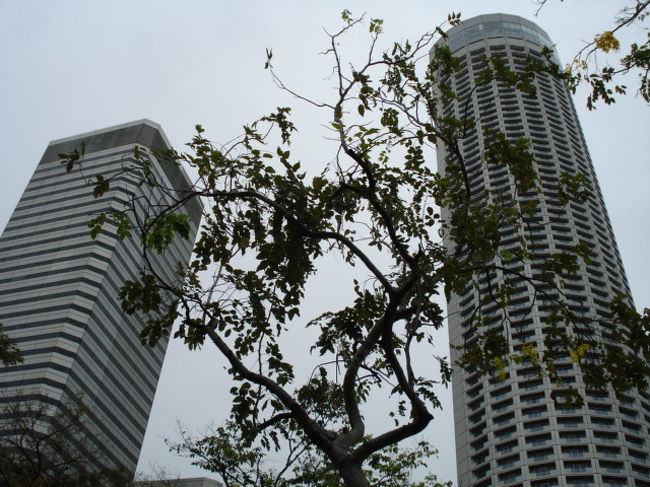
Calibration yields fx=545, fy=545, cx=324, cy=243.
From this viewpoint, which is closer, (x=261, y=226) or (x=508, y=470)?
(x=261, y=226)

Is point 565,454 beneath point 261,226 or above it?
above

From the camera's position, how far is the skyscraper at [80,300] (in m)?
72.3

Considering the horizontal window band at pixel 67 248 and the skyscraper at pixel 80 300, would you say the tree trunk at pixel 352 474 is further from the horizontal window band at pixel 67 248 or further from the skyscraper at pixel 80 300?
the horizontal window band at pixel 67 248

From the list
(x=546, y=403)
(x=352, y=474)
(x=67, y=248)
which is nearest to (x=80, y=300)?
(x=67, y=248)

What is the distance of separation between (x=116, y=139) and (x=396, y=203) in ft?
321

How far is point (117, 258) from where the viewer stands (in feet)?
277

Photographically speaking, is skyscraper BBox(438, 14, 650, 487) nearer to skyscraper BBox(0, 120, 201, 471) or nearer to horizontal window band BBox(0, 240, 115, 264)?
skyscraper BBox(0, 120, 201, 471)

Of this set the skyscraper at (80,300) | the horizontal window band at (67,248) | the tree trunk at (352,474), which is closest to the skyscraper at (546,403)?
the tree trunk at (352,474)

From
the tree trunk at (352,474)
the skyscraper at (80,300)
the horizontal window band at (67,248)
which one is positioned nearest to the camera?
the tree trunk at (352,474)

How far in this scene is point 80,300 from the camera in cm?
7719

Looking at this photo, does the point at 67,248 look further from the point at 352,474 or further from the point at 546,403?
the point at 352,474

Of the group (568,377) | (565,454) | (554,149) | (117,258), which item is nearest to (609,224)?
(554,149)

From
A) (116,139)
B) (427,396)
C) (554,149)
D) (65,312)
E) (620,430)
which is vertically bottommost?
(427,396)

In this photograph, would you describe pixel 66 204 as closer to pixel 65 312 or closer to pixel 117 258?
pixel 117 258
